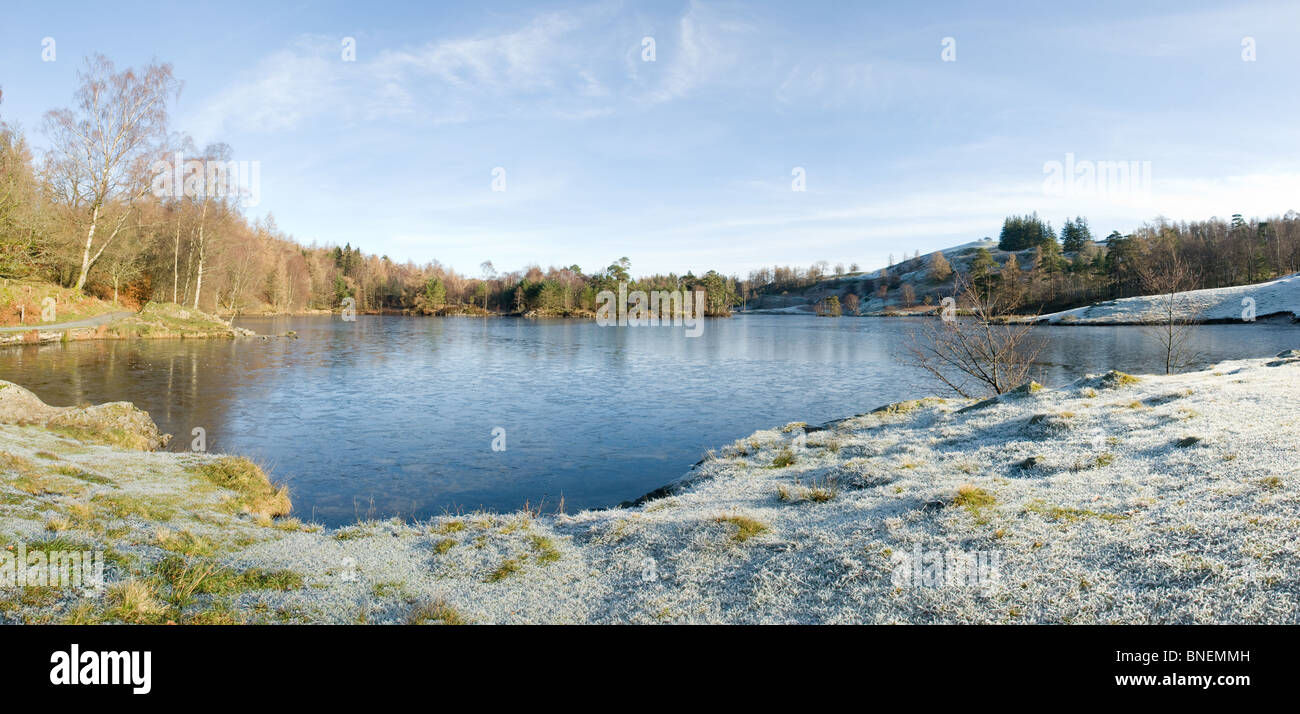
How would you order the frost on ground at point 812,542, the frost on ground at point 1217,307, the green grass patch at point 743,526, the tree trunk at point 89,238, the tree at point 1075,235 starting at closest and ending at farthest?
1. the frost on ground at point 812,542
2. the green grass patch at point 743,526
3. the tree trunk at point 89,238
4. the frost on ground at point 1217,307
5. the tree at point 1075,235

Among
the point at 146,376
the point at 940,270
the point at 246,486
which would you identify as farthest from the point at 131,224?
the point at 940,270

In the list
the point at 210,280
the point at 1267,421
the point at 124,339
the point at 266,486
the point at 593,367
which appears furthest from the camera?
the point at 210,280

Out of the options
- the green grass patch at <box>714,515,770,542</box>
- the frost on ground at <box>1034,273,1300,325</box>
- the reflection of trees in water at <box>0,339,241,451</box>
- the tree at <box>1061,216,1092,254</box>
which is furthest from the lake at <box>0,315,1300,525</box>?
the tree at <box>1061,216,1092,254</box>

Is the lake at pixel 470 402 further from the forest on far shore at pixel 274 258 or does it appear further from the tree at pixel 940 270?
the tree at pixel 940 270

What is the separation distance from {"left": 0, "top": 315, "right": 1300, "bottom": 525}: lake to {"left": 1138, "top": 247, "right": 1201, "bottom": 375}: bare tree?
63.9 inches

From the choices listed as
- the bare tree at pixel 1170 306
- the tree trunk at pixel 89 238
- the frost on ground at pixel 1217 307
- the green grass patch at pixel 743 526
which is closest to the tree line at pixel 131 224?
the tree trunk at pixel 89 238

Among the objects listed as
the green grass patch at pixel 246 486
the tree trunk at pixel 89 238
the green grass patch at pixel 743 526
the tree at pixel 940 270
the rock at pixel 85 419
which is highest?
the tree at pixel 940 270

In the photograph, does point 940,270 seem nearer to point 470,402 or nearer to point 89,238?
point 470,402

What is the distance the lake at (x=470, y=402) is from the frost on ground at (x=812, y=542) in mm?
2930

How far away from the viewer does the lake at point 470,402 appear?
12.9 m
